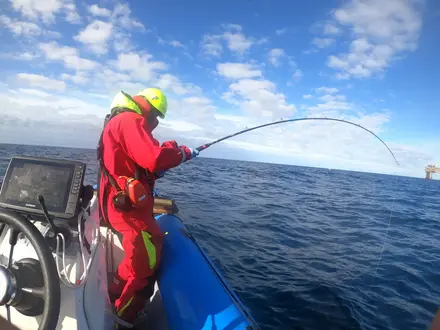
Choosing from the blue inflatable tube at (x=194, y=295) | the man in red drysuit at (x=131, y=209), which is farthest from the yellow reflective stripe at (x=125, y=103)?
→ the blue inflatable tube at (x=194, y=295)

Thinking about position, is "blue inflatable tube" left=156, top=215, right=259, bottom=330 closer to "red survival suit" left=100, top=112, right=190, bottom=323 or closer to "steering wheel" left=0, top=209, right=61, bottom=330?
"red survival suit" left=100, top=112, right=190, bottom=323

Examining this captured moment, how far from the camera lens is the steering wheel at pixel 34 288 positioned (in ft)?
4.26

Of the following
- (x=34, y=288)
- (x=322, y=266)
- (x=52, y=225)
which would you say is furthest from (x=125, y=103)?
(x=322, y=266)

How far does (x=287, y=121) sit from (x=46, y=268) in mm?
5514

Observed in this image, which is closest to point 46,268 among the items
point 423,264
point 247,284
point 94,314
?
point 94,314

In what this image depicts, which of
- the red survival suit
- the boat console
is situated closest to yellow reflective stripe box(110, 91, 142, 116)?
the red survival suit

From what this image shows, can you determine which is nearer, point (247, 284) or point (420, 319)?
point (420, 319)

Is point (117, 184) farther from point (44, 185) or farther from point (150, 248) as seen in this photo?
point (44, 185)

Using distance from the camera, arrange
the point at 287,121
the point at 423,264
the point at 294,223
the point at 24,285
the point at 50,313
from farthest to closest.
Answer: the point at 294,223
the point at 423,264
the point at 287,121
the point at 24,285
the point at 50,313

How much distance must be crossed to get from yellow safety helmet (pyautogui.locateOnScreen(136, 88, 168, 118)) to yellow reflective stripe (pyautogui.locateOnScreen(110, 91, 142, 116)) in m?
0.19

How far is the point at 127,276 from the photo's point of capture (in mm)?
2775

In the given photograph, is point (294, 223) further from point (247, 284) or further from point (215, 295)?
point (215, 295)

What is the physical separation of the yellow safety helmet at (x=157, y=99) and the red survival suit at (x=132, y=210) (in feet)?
1.12

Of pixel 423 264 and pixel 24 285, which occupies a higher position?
pixel 24 285
